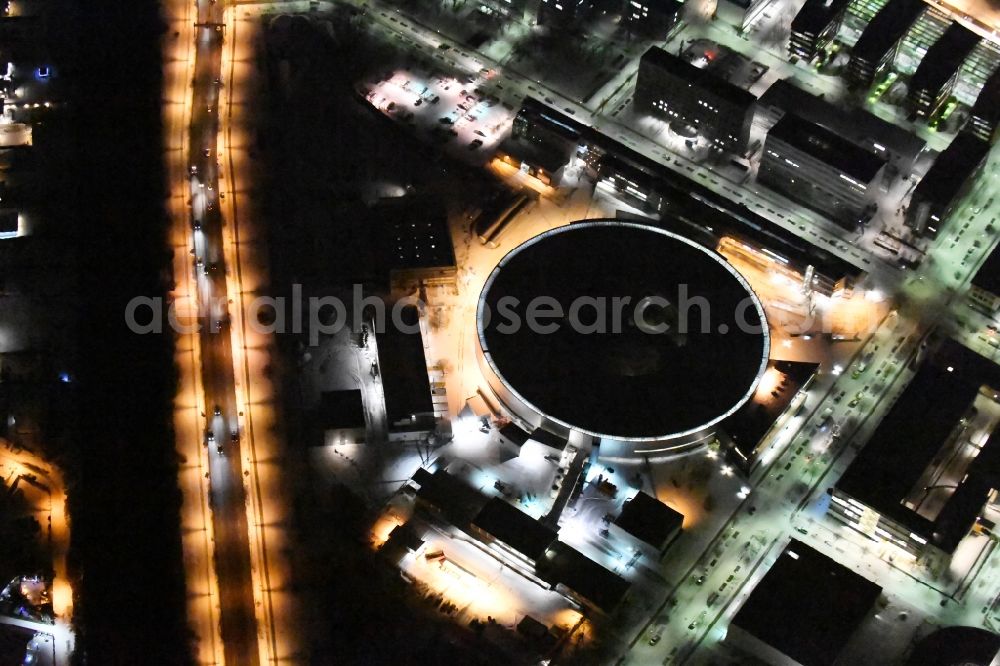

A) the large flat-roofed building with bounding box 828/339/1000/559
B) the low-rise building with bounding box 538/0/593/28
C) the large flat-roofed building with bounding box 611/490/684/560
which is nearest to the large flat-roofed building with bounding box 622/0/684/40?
the low-rise building with bounding box 538/0/593/28

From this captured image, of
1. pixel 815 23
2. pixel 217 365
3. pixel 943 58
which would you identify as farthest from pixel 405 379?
pixel 943 58

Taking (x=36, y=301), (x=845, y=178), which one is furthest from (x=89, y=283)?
(x=845, y=178)

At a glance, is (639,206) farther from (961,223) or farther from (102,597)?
(102,597)

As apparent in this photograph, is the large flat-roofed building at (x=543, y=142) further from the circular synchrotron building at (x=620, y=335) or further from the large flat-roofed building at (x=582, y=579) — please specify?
the large flat-roofed building at (x=582, y=579)

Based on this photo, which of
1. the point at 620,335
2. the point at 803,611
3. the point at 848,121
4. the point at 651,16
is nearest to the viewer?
the point at 803,611

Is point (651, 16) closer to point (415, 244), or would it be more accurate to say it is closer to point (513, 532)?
point (415, 244)

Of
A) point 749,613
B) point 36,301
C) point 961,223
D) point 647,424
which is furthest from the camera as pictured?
point 961,223

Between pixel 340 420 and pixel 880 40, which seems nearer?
pixel 340 420
